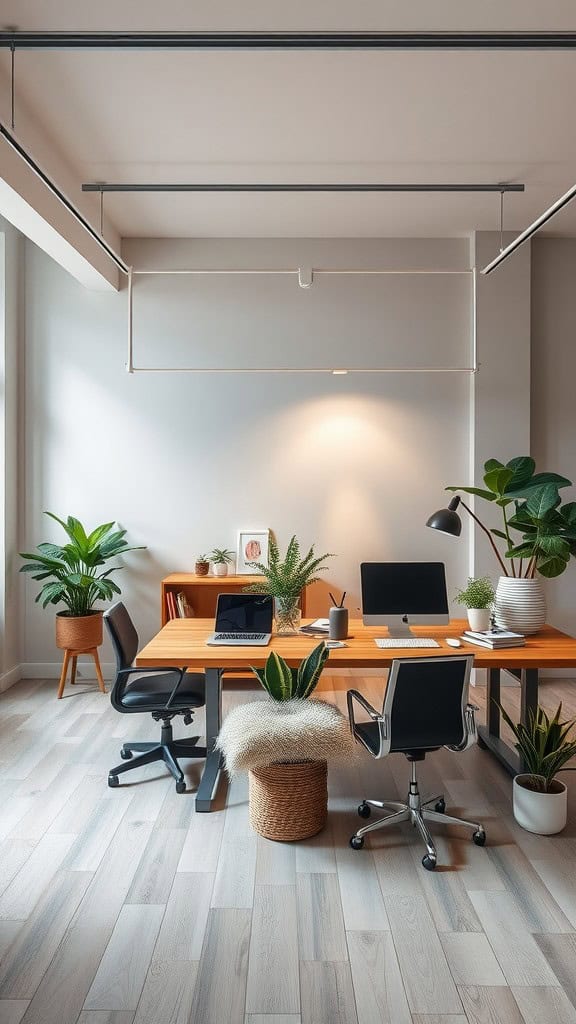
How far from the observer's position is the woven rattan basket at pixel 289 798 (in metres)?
3.09

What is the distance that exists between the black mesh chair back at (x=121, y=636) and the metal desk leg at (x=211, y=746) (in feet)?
1.44

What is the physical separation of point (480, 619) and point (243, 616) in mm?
1250

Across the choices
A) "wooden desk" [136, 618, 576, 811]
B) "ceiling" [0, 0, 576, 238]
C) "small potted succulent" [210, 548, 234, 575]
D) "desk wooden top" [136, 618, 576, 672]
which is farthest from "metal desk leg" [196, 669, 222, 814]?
"ceiling" [0, 0, 576, 238]

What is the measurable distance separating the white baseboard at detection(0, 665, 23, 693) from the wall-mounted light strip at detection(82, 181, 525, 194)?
3424 mm

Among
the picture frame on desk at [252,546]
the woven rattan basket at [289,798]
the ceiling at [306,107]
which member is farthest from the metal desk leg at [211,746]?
the ceiling at [306,107]

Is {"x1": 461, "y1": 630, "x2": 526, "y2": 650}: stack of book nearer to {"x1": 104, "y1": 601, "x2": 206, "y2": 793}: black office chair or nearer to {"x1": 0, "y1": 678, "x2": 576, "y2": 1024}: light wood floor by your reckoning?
{"x1": 0, "y1": 678, "x2": 576, "y2": 1024}: light wood floor

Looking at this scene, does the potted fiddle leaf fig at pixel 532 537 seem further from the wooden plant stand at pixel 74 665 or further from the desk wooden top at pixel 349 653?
the wooden plant stand at pixel 74 665

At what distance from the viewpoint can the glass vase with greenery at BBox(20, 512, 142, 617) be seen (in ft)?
17.2

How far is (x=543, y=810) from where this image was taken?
3.16 meters

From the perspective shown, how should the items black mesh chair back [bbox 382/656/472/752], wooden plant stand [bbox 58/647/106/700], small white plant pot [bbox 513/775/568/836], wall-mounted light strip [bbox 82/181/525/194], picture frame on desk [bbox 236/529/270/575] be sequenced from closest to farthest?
1. black mesh chair back [bbox 382/656/472/752]
2. small white plant pot [bbox 513/775/568/836]
3. wall-mounted light strip [bbox 82/181/525/194]
4. wooden plant stand [bbox 58/647/106/700]
5. picture frame on desk [bbox 236/529/270/575]

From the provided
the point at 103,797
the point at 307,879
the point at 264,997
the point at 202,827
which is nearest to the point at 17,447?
the point at 103,797

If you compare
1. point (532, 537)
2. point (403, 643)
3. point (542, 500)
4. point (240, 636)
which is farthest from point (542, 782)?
point (240, 636)

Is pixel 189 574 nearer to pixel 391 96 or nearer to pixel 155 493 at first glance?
pixel 155 493

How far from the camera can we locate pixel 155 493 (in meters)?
5.76
